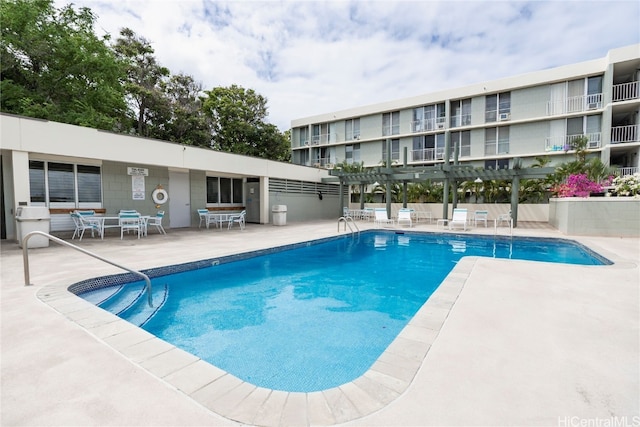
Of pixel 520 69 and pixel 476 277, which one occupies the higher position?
pixel 520 69

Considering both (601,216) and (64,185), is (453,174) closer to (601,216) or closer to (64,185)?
(601,216)

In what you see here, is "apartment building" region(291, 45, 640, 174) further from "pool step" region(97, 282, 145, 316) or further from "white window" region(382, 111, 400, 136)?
"pool step" region(97, 282, 145, 316)

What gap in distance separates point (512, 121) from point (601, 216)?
37.2 feet

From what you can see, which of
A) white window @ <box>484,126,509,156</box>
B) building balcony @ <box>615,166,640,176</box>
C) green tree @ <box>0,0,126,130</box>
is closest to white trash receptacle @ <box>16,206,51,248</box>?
green tree @ <box>0,0,126,130</box>

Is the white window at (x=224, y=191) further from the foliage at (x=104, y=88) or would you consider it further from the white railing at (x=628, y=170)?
the white railing at (x=628, y=170)

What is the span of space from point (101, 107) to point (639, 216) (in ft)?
84.9

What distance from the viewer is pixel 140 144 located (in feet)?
33.5

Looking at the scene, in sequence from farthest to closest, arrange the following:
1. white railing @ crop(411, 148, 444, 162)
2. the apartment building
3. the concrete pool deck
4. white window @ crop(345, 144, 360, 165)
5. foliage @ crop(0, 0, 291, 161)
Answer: white window @ crop(345, 144, 360, 165) → white railing @ crop(411, 148, 444, 162) → the apartment building → foliage @ crop(0, 0, 291, 161) → the concrete pool deck

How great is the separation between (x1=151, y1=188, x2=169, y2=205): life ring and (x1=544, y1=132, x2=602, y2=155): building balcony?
72.1ft

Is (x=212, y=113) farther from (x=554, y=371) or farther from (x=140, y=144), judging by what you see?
(x=554, y=371)

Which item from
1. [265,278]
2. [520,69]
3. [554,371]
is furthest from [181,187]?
[520,69]

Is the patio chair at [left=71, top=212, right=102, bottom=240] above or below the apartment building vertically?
below

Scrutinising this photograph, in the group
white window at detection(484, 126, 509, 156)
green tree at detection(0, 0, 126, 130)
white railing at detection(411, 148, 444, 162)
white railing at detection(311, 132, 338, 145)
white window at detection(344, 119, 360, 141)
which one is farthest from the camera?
white railing at detection(311, 132, 338, 145)

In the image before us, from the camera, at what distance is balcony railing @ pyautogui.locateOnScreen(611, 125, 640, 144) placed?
53.2ft
